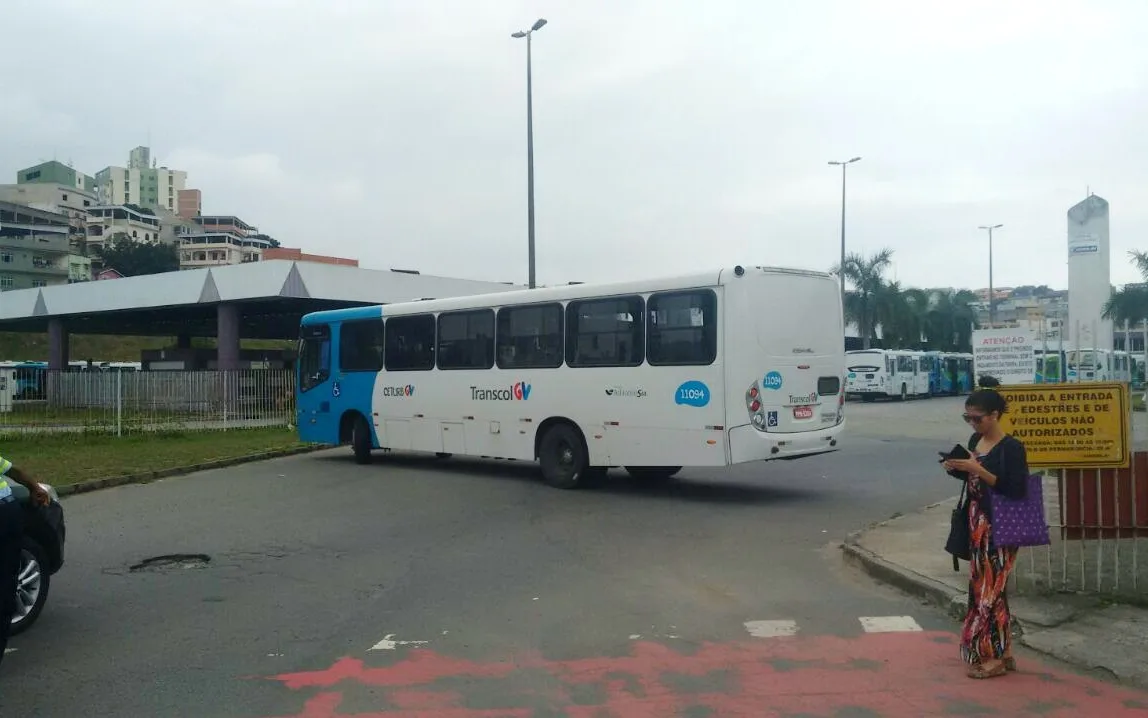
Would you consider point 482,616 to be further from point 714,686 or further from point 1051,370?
point 1051,370

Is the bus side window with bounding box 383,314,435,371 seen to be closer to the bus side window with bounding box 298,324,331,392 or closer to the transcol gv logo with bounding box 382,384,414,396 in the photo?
the transcol gv logo with bounding box 382,384,414,396

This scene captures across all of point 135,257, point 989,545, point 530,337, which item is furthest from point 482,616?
point 135,257

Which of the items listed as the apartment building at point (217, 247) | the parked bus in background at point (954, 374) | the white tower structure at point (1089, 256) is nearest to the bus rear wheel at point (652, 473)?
the parked bus in background at point (954, 374)

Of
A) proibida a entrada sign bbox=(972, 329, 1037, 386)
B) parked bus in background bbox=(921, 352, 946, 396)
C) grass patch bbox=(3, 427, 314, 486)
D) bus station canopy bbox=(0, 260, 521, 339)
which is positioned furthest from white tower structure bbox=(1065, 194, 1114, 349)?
grass patch bbox=(3, 427, 314, 486)

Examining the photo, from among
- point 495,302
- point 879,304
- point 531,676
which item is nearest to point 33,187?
point 879,304

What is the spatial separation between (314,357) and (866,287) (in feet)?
153

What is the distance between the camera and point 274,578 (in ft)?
26.8

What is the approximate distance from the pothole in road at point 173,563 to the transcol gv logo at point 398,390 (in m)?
7.15

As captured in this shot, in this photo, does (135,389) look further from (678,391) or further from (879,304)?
(879,304)

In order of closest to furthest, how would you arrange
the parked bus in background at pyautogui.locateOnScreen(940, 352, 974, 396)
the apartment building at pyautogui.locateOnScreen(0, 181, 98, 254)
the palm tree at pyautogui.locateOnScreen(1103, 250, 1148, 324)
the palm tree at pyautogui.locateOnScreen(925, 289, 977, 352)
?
1. the palm tree at pyautogui.locateOnScreen(1103, 250, 1148, 324)
2. the parked bus in background at pyautogui.locateOnScreen(940, 352, 974, 396)
3. the palm tree at pyautogui.locateOnScreen(925, 289, 977, 352)
4. the apartment building at pyautogui.locateOnScreen(0, 181, 98, 254)

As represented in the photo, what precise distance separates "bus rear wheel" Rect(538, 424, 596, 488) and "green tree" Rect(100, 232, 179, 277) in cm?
10480

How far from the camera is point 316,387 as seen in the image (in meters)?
18.2

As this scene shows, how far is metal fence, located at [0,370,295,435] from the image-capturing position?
947 inches

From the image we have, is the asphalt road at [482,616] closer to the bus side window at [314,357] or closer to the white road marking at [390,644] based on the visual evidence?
the white road marking at [390,644]
